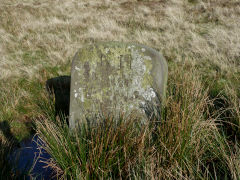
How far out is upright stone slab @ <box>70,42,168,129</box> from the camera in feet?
8.74

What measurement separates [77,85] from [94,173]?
1.04 m

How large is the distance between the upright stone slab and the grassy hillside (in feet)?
0.86

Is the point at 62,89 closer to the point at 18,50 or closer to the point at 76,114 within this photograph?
the point at 76,114

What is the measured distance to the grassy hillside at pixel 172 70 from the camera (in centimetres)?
216

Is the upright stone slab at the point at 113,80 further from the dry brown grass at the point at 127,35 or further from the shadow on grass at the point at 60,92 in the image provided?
the dry brown grass at the point at 127,35

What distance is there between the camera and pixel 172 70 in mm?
4570

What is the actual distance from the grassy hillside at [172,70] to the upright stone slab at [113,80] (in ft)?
0.86

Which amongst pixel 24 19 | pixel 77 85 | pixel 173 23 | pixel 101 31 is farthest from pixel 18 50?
pixel 173 23

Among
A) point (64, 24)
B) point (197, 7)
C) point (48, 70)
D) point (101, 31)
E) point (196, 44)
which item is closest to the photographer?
point (48, 70)

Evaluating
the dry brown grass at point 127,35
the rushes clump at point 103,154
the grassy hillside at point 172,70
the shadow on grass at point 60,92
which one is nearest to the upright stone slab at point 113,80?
the grassy hillside at point 172,70

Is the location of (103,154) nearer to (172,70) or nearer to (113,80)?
(113,80)

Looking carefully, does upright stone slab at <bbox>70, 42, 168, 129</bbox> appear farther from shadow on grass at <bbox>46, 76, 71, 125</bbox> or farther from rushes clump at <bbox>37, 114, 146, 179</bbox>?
shadow on grass at <bbox>46, 76, 71, 125</bbox>

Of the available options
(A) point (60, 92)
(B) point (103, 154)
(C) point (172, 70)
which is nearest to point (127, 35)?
(C) point (172, 70)

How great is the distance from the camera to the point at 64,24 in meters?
8.89
